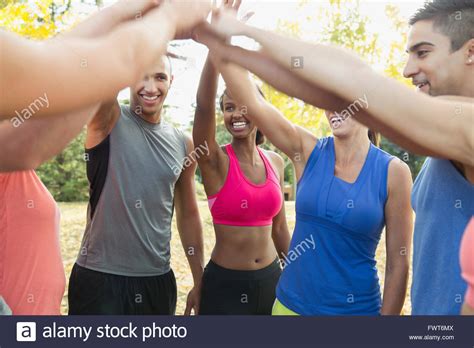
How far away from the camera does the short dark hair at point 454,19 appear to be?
1519 mm

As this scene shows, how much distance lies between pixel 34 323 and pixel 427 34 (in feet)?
6.02

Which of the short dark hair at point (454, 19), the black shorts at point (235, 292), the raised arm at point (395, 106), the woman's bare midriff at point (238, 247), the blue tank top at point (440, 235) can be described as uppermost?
the short dark hair at point (454, 19)

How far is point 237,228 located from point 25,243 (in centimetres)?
121

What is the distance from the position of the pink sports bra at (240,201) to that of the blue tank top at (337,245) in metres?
0.61

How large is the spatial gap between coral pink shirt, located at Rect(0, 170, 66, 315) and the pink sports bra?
105 centimetres

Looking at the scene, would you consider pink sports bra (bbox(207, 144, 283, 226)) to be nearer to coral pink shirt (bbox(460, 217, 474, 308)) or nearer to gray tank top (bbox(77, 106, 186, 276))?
gray tank top (bbox(77, 106, 186, 276))

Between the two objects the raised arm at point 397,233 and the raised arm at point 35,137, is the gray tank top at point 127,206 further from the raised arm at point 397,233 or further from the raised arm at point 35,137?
the raised arm at point 397,233

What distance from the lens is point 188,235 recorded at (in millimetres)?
2965

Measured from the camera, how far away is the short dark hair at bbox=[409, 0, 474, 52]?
1519 mm

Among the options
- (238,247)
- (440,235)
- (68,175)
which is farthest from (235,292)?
(68,175)

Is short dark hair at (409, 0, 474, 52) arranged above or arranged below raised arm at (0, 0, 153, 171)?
above

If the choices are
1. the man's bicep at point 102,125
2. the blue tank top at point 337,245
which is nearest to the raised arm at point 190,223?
the man's bicep at point 102,125

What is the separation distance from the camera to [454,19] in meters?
1.54

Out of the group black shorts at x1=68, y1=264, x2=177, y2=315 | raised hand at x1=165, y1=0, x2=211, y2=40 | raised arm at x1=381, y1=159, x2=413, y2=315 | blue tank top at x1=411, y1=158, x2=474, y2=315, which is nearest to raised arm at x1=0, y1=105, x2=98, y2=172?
raised hand at x1=165, y1=0, x2=211, y2=40
